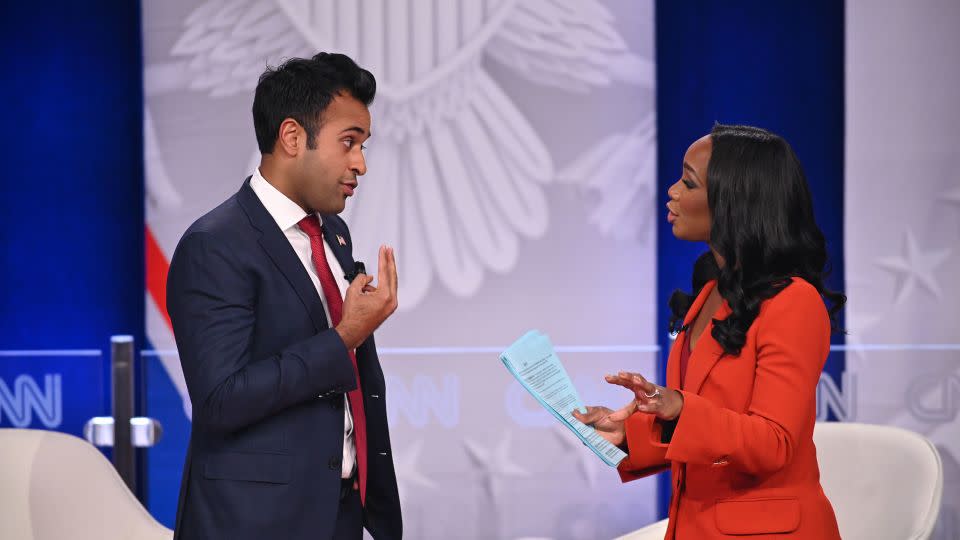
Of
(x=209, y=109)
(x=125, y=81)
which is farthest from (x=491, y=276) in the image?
(x=125, y=81)

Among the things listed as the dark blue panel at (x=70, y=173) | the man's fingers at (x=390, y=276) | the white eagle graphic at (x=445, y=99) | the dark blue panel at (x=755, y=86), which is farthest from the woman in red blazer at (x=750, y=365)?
the dark blue panel at (x=70, y=173)

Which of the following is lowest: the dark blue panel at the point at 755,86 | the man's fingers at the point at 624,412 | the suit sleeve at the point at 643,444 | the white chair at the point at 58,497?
the white chair at the point at 58,497

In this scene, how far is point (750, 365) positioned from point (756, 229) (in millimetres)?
271

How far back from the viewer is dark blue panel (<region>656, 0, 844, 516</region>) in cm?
403

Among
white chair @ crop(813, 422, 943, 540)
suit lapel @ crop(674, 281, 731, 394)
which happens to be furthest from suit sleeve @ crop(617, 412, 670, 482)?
white chair @ crop(813, 422, 943, 540)

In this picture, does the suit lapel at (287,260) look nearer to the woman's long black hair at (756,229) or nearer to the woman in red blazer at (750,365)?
the woman in red blazer at (750,365)

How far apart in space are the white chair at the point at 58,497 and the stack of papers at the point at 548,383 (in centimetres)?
A: 166

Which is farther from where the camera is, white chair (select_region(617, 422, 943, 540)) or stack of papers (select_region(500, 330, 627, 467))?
white chair (select_region(617, 422, 943, 540))

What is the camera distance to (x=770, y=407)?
1.79 metres

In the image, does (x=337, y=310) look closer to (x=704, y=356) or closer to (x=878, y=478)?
(x=704, y=356)

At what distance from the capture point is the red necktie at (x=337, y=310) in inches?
80.4

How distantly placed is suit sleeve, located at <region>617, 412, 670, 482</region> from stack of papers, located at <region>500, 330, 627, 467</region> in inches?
7.5

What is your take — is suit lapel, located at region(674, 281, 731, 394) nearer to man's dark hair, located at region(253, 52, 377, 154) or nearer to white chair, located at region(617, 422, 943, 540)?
man's dark hair, located at region(253, 52, 377, 154)

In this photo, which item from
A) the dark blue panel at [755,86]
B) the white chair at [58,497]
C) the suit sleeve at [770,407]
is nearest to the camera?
the suit sleeve at [770,407]
